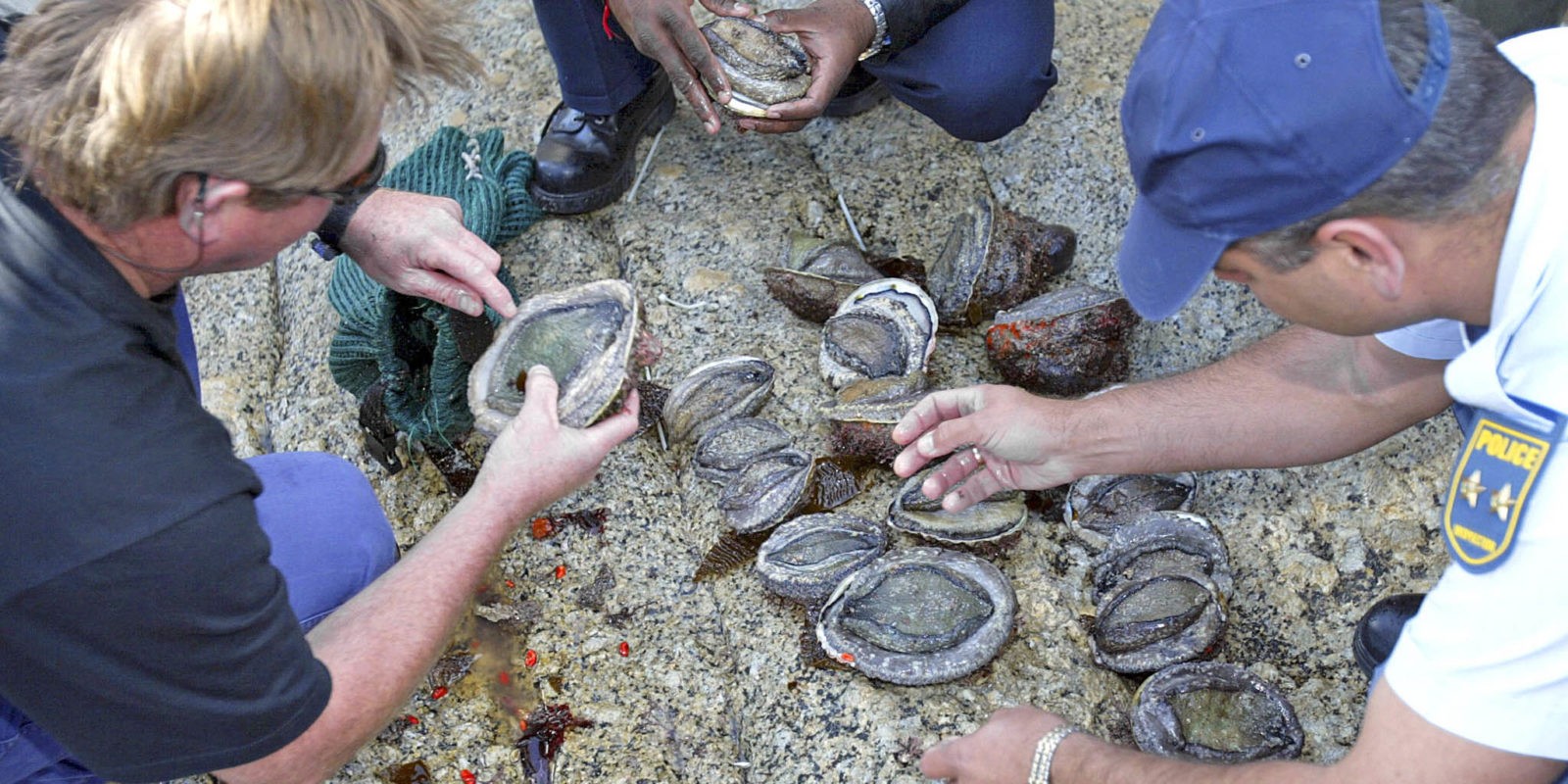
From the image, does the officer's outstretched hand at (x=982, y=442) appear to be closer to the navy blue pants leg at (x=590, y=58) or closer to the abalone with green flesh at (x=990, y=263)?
the abalone with green flesh at (x=990, y=263)

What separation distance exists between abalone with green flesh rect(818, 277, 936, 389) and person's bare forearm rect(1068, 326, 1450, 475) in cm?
54

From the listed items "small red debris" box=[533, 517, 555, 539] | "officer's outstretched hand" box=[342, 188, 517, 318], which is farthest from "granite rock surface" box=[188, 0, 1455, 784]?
"officer's outstretched hand" box=[342, 188, 517, 318]

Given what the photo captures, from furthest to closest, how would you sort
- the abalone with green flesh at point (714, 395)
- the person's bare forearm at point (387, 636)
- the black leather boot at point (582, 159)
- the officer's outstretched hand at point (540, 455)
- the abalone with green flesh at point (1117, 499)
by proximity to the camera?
the black leather boot at point (582, 159)
the abalone with green flesh at point (714, 395)
the abalone with green flesh at point (1117, 499)
the officer's outstretched hand at point (540, 455)
the person's bare forearm at point (387, 636)

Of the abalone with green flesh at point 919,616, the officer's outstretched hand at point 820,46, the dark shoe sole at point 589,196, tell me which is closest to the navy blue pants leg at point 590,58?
the dark shoe sole at point 589,196

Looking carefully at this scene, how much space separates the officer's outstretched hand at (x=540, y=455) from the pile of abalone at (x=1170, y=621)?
42.5 inches

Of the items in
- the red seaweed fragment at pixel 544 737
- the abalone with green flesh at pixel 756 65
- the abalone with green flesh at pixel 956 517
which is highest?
the abalone with green flesh at pixel 756 65

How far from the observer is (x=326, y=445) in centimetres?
287

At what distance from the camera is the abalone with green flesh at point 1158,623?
2193 millimetres

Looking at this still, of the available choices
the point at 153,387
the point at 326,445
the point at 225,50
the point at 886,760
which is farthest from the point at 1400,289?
the point at 326,445

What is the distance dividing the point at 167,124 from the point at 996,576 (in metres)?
1.66

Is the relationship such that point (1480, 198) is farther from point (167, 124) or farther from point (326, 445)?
point (326, 445)

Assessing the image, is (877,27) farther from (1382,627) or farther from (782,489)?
(1382,627)

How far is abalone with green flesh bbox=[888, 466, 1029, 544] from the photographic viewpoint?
7.71 feet

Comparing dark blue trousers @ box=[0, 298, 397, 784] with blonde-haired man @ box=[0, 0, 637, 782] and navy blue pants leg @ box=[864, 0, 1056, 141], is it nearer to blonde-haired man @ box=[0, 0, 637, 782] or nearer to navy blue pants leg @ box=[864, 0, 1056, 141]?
blonde-haired man @ box=[0, 0, 637, 782]
